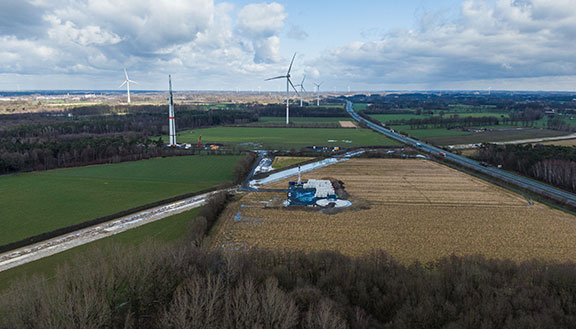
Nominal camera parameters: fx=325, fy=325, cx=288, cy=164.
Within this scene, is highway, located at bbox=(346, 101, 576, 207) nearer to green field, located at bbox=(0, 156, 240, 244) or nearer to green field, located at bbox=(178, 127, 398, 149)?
green field, located at bbox=(178, 127, 398, 149)

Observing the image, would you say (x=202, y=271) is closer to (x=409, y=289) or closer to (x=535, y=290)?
(x=409, y=289)

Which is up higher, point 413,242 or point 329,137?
point 329,137

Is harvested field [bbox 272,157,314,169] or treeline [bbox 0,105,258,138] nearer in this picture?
harvested field [bbox 272,157,314,169]

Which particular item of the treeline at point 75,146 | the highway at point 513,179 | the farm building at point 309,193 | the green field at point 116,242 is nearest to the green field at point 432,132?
the highway at point 513,179

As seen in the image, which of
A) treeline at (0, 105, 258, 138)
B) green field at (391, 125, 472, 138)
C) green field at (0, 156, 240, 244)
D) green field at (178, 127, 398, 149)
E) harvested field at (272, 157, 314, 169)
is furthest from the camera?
green field at (391, 125, 472, 138)

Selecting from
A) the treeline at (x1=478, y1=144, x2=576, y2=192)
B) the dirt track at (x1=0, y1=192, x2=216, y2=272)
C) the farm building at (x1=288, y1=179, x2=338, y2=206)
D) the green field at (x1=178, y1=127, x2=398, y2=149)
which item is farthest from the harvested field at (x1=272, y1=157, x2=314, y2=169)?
the treeline at (x1=478, y1=144, x2=576, y2=192)

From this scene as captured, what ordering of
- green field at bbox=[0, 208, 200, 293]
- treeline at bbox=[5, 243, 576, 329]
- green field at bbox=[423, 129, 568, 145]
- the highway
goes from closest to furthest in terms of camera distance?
treeline at bbox=[5, 243, 576, 329], green field at bbox=[0, 208, 200, 293], the highway, green field at bbox=[423, 129, 568, 145]

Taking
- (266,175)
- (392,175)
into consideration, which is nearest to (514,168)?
(392,175)
